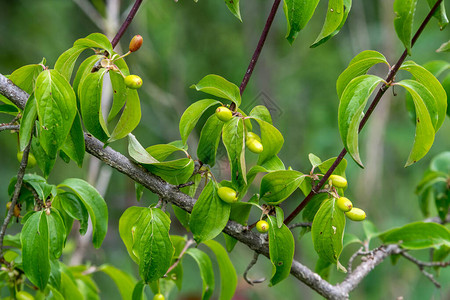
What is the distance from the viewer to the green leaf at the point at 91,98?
68 cm

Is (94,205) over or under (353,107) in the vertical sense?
under

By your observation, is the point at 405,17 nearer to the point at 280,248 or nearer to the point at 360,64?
the point at 360,64

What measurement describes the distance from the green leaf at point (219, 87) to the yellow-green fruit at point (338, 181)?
6.9 inches

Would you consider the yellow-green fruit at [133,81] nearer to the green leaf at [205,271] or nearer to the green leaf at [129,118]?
the green leaf at [129,118]

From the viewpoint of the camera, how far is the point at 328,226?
28.8 inches

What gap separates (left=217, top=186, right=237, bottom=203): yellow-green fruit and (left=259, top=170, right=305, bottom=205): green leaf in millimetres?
49

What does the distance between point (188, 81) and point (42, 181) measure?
272 centimetres

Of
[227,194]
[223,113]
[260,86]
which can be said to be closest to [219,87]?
[223,113]

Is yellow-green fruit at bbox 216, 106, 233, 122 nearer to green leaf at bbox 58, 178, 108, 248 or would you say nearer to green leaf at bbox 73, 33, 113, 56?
green leaf at bbox 73, 33, 113, 56

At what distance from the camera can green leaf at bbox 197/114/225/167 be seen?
752 mm

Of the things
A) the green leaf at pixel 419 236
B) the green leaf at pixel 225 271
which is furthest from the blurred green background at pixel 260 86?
the green leaf at pixel 225 271

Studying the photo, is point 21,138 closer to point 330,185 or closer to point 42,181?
point 42,181

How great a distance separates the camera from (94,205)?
0.84m

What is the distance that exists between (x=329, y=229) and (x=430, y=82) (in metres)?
0.24
